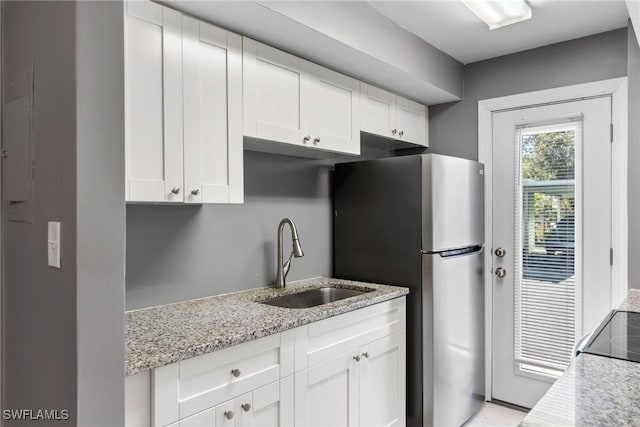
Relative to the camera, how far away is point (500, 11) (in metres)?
2.18

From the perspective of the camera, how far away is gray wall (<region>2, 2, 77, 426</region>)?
1.04 meters

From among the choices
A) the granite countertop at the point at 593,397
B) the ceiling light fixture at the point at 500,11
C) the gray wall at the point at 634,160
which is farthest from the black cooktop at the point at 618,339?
the ceiling light fixture at the point at 500,11

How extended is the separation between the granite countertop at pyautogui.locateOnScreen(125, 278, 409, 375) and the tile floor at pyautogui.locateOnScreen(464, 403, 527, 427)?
117 centimetres

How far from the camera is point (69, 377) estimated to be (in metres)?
1.03

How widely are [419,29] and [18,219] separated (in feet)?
7.19

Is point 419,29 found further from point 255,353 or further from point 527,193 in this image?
point 255,353

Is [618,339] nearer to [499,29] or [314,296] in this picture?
[314,296]

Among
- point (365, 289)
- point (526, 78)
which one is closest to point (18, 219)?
point (365, 289)

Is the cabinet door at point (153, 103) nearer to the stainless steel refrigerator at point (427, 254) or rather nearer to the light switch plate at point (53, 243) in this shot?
the light switch plate at point (53, 243)

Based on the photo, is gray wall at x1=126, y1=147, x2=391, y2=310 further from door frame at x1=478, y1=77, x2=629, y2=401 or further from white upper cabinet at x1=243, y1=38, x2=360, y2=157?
door frame at x1=478, y1=77, x2=629, y2=401

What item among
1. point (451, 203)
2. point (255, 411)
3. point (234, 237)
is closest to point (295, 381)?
point (255, 411)

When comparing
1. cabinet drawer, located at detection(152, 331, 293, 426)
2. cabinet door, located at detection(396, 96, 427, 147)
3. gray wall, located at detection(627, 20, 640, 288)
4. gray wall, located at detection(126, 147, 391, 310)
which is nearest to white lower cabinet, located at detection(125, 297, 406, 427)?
cabinet drawer, located at detection(152, 331, 293, 426)

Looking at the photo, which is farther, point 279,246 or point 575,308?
point 575,308

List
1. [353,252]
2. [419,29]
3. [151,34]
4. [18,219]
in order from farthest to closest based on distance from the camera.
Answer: [353,252]
[419,29]
[151,34]
[18,219]
